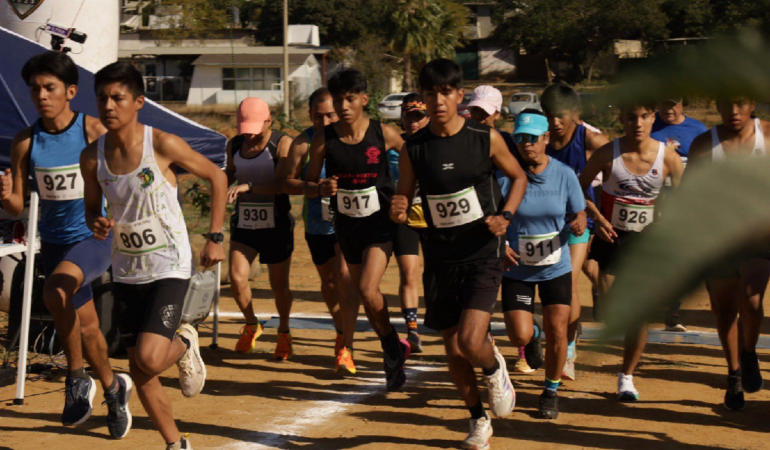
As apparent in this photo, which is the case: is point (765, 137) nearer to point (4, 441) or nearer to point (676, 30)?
point (676, 30)

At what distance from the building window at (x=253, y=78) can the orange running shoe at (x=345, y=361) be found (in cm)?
4885

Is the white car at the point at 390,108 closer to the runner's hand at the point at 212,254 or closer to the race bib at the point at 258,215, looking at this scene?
the race bib at the point at 258,215

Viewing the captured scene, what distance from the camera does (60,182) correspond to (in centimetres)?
539

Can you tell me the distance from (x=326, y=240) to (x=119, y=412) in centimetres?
245

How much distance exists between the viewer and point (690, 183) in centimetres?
70

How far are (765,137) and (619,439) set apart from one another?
468 centimetres

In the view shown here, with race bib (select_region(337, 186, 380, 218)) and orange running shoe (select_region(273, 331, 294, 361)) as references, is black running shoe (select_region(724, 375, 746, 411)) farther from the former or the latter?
orange running shoe (select_region(273, 331, 294, 361))

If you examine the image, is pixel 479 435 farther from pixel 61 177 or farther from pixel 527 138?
pixel 61 177

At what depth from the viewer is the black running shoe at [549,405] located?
18.4 feet

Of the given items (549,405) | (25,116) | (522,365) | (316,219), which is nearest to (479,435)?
(549,405)

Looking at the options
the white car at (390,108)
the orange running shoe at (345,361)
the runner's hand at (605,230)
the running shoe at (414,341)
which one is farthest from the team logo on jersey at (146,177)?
the white car at (390,108)

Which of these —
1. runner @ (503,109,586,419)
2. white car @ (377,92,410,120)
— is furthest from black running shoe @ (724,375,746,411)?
white car @ (377,92,410,120)

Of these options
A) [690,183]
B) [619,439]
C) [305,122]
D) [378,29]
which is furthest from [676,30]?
→ [378,29]

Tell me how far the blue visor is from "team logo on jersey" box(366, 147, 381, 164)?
46.1 inches
